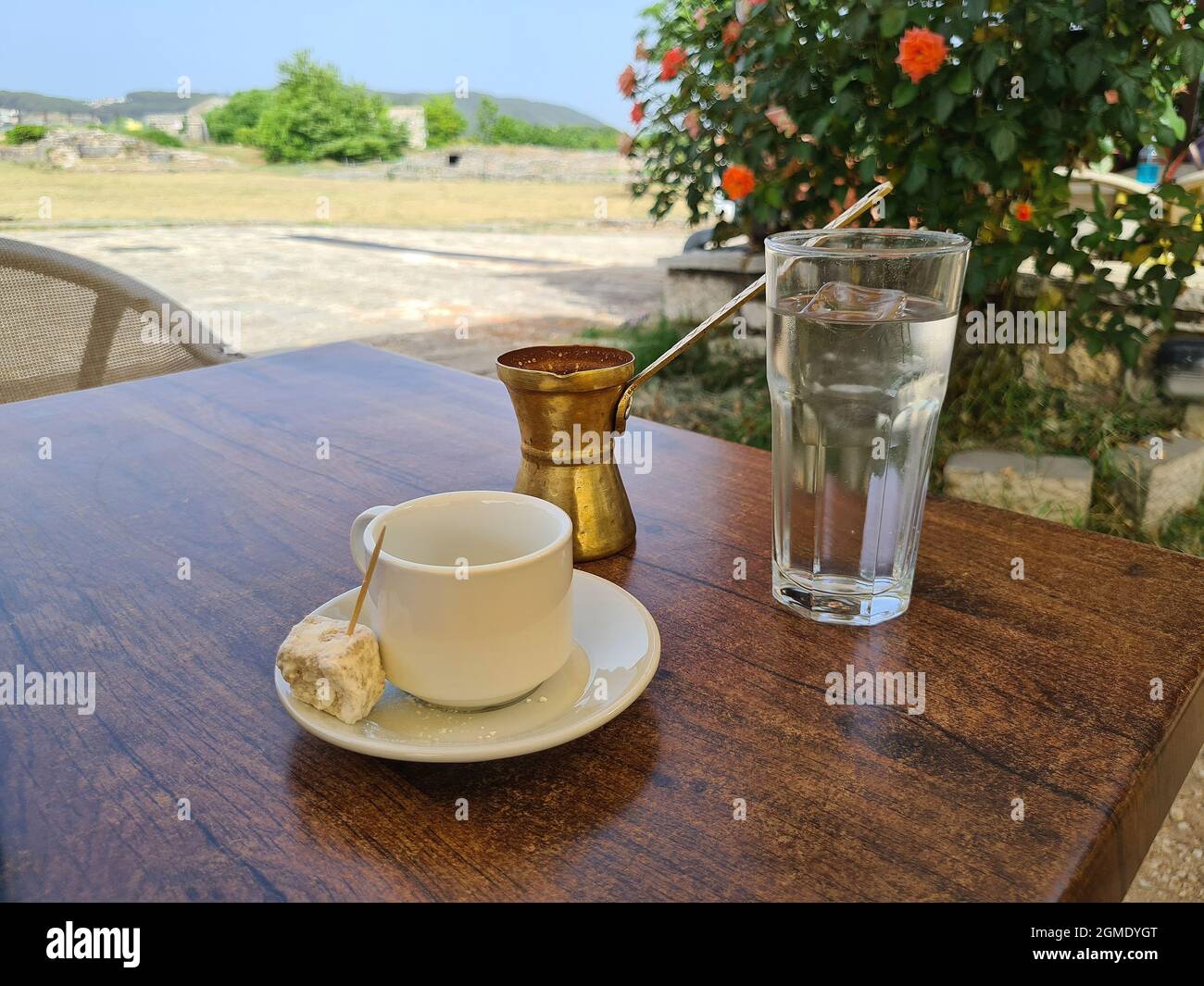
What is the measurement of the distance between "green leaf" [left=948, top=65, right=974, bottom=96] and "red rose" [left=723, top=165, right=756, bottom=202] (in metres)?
0.52

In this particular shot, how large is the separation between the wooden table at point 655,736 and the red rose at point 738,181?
147cm

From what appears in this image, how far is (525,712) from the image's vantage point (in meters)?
0.51

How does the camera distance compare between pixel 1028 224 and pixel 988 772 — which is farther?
pixel 1028 224

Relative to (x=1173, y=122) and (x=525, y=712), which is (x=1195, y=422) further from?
(x=525, y=712)

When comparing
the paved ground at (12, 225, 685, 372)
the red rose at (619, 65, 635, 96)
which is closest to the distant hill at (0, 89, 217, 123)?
the paved ground at (12, 225, 685, 372)

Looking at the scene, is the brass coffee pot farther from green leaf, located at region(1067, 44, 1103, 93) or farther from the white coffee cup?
green leaf, located at region(1067, 44, 1103, 93)

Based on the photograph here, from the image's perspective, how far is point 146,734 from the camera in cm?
52

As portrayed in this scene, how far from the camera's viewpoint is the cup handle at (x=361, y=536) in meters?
0.52

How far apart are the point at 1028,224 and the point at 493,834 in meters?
1.84

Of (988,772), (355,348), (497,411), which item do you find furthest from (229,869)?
(355,348)

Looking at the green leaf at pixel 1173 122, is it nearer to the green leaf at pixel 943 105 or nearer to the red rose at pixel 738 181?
the green leaf at pixel 943 105

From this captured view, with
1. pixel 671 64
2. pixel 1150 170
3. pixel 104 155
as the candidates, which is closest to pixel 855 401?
pixel 671 64
